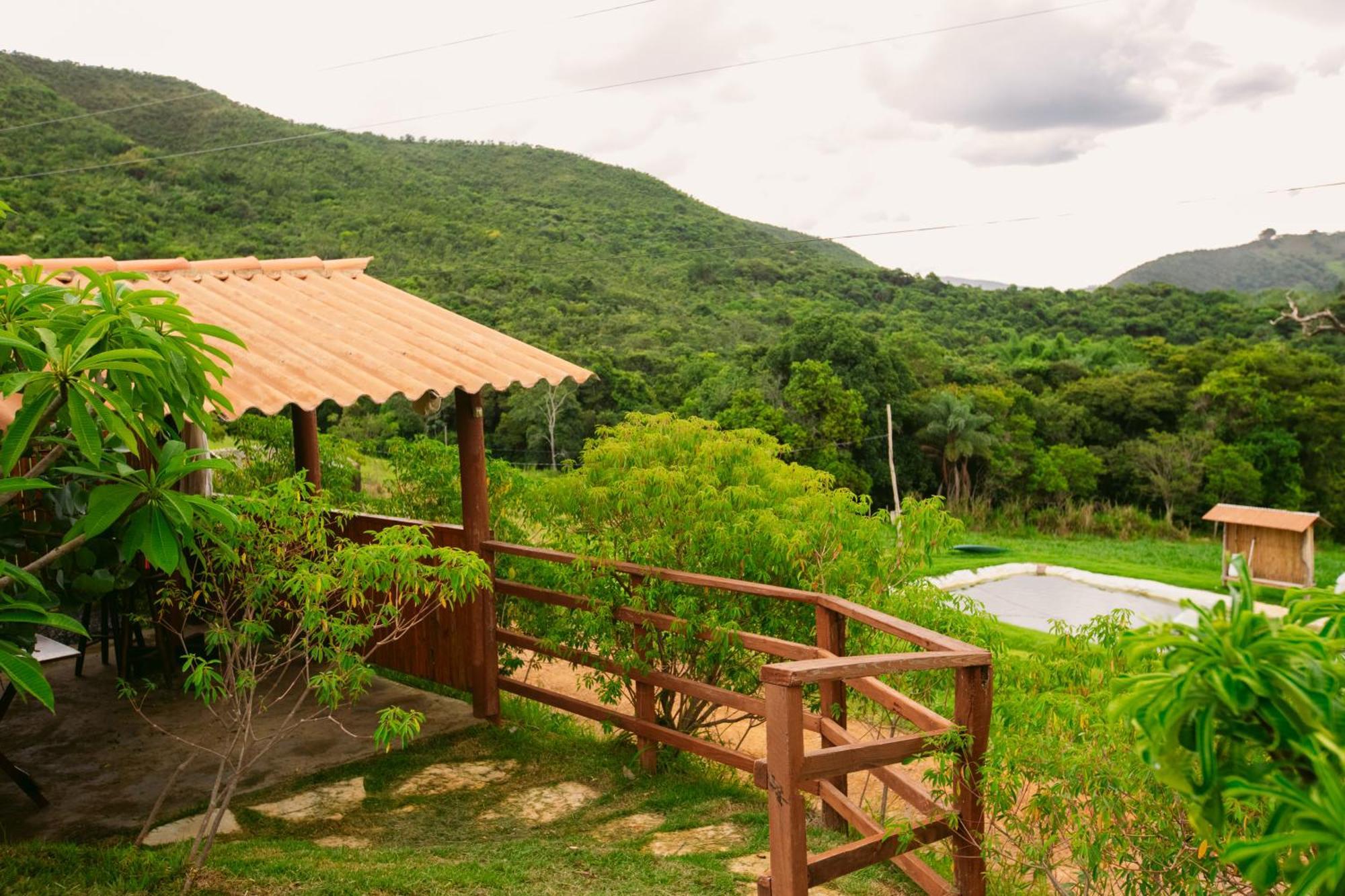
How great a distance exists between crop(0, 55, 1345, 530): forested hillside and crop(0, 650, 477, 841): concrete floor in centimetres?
1669

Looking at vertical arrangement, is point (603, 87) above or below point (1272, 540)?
above

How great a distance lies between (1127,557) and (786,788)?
968 inches

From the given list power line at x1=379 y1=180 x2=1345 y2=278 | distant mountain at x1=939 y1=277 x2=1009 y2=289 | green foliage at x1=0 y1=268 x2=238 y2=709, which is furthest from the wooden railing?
distant mountain at x1=939 y1=277 x2=1009 y2=289

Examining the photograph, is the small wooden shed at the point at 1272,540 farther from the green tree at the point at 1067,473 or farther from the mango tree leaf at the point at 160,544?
the mango tree leaf at the point at 160,544

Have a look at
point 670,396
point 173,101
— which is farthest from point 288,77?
point 670,396

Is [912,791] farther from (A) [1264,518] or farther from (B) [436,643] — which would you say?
(A) [1264,518]

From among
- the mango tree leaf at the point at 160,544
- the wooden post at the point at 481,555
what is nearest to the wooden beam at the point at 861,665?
the mango tree leaf at the point at 160,544

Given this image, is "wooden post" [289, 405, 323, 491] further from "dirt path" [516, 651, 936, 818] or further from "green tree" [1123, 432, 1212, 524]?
"green tree" [1123, 432, 1212, 524]

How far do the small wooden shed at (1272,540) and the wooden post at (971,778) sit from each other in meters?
18.6

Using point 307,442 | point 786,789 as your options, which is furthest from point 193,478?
point 786,789

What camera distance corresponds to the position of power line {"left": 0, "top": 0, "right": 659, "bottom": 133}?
22938 millimetres

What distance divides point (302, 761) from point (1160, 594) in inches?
706

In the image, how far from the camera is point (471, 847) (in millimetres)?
4148

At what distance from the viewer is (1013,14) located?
21969 mm
